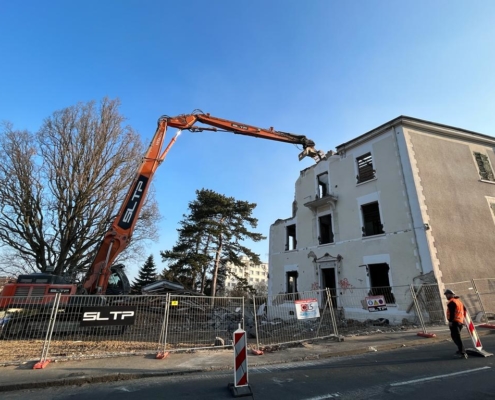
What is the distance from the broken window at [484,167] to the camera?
16.2 metres

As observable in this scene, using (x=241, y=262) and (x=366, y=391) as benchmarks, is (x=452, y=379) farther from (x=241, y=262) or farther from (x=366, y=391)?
(x=241, y=262)

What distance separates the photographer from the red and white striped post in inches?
188

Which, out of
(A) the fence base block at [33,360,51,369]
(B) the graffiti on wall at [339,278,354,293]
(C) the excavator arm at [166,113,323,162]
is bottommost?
(A) the fence base block at [33,360,51,369]

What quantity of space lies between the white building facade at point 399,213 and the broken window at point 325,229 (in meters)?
0.08

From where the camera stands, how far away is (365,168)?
53.3 ft

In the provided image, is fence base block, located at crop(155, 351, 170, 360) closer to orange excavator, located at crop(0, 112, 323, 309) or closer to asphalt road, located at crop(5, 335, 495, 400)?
asphalt road, located at crop(5, 335, 495, 400)

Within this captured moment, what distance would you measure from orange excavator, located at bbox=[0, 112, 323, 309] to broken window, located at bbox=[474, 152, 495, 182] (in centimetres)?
1319

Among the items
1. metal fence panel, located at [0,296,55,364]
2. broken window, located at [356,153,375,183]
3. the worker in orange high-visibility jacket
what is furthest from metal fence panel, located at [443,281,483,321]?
metal fence panel, located at [0,296,55,364]

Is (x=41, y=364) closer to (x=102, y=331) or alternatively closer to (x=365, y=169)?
(x=102, y=331)

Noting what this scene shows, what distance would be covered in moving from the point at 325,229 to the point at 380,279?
4.99 metres

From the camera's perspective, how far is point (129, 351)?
26.3 feet

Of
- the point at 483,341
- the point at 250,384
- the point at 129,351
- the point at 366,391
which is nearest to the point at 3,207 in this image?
the point at 129,351

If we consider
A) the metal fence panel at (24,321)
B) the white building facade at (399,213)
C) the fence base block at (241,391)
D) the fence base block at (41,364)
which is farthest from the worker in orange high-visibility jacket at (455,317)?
the metal fence panel at (24,321)

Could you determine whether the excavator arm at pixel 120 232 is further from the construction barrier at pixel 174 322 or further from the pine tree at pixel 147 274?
the pine tree at pixel 147 274
